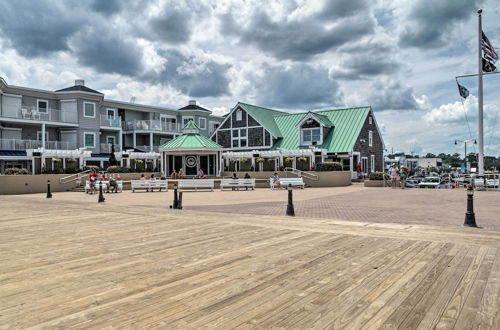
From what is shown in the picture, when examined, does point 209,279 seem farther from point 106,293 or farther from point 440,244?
point 440,244

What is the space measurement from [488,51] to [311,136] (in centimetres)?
1915

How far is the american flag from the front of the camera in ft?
81.1

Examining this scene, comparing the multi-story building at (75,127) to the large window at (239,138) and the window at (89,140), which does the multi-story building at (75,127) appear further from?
the large window at (239,138)

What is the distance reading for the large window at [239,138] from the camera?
4509 centimetres

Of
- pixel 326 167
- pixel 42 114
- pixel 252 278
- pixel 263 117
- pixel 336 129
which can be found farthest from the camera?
pixel 263 117

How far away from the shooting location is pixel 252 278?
4.66 meters

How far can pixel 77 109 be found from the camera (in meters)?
40.2

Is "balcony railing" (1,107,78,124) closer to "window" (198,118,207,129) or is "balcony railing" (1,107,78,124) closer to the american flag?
"window" (198,118,207,129)

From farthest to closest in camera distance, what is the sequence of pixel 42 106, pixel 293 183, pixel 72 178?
1. pixel 42 106
2. pixel 293 183
3. pixel 72 178

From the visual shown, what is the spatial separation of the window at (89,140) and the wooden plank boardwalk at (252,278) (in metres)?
35.2

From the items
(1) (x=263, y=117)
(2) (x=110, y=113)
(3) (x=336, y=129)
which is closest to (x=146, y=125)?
(2) (x=110, y=113)

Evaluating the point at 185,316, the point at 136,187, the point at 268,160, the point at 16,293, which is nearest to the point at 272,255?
the point at 185,316

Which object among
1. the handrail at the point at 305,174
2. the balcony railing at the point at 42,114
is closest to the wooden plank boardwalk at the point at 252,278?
the handrail at the point at 305,174

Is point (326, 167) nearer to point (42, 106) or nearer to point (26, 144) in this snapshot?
point (26, 144)
